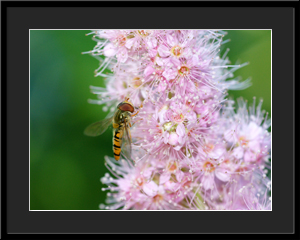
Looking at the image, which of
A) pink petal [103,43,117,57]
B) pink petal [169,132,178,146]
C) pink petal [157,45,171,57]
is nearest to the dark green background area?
pink petal [103,43,117,57]

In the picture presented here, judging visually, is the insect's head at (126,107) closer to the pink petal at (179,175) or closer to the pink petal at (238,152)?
the pink petal at (179,175)

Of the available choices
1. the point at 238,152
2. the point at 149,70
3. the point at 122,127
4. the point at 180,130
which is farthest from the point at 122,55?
the point at 238,152

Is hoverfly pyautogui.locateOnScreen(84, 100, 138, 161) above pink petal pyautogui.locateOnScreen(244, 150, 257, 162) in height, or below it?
above

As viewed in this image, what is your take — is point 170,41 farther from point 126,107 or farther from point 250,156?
point 250,156

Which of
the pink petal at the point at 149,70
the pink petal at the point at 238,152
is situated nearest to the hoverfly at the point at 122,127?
the pink petal at the point at 149,70

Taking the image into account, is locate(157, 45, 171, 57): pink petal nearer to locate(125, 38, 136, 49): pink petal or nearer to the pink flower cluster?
the pink flower cluster
